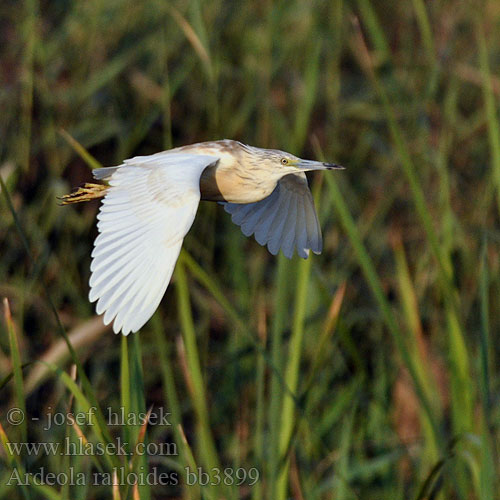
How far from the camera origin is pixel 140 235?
1.42m

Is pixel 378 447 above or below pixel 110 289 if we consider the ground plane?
below

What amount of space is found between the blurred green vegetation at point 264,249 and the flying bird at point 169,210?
112 millimetres

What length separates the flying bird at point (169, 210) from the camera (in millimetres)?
1327

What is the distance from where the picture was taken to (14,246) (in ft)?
8.24

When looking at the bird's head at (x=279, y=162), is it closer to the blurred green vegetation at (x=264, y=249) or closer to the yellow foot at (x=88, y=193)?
the blurred green vegetation at (x=264, y=249)

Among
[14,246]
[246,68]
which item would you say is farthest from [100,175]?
[246,68]

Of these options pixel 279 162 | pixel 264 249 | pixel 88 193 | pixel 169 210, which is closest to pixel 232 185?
pixel 279 162

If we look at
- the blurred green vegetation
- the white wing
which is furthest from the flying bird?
the blurred green vegetation

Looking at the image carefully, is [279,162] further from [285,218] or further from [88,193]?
[88,193]

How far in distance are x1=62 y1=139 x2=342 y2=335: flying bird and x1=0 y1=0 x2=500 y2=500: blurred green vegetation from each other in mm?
112

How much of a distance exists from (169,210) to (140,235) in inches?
2.4

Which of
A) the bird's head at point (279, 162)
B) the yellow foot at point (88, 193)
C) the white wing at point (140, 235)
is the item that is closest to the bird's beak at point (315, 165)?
the bird's head at point (279, 162)

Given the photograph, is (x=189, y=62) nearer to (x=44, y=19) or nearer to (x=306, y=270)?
(x=44, y=19)

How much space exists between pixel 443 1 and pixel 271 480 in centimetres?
228
